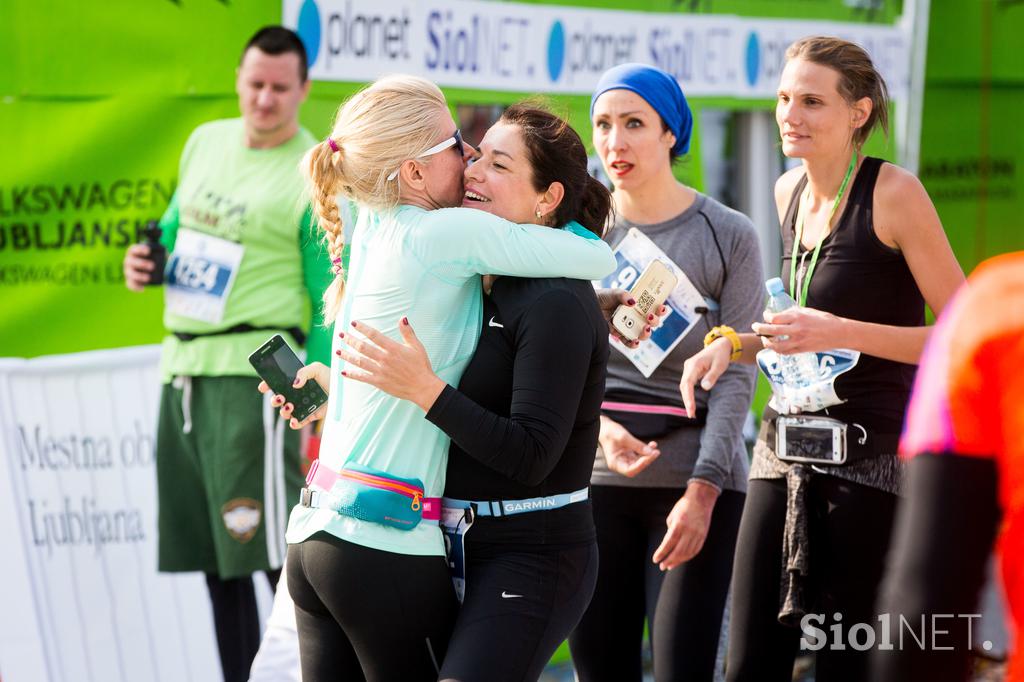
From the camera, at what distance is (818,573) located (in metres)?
2.96

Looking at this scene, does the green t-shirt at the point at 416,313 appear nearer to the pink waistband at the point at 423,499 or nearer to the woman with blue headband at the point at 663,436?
the pink waistband at the point at 423,499

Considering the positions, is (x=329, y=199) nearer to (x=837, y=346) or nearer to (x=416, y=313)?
(x=416, y=313)

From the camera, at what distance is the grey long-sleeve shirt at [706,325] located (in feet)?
11.3

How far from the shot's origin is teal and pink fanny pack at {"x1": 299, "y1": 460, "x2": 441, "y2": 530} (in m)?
2.29

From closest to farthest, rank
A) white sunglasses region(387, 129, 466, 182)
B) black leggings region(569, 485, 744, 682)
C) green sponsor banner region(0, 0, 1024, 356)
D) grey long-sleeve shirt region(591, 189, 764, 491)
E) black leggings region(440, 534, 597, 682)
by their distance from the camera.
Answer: black leggings region(440, 534, 597, 682) → white sunglasses region(387, 129, 466, 182) → black leggings region(569, 485, 744, 682) → grey long-sleeve shirt region(591, 189, 764, 491) → green sponsor banner region(0, 0, 1024, 356)

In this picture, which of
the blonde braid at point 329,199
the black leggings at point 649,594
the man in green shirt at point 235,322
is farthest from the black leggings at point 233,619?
the blonde braid at point 329,199

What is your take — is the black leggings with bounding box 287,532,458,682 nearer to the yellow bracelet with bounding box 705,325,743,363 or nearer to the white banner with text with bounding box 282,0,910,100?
the yellow bracelet with bounding box 705,325,743,363

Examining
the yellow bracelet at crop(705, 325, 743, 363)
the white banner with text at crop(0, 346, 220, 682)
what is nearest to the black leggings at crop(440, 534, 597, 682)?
the yellow bracelet at crop(705, 325, 743, 363)

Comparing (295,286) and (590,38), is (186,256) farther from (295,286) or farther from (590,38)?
(590,38)

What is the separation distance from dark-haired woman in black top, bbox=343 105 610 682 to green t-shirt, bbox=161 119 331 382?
1.92 meters

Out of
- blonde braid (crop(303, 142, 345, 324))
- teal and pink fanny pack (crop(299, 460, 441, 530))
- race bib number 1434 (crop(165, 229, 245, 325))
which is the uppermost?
blonde braid (crop(303, 142, 345, 324))

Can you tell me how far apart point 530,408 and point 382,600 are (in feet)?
1.38

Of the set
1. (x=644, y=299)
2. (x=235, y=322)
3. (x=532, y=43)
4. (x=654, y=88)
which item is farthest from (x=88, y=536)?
(x=532, y=43)

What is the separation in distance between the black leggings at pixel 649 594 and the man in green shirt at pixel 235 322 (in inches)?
53.9
